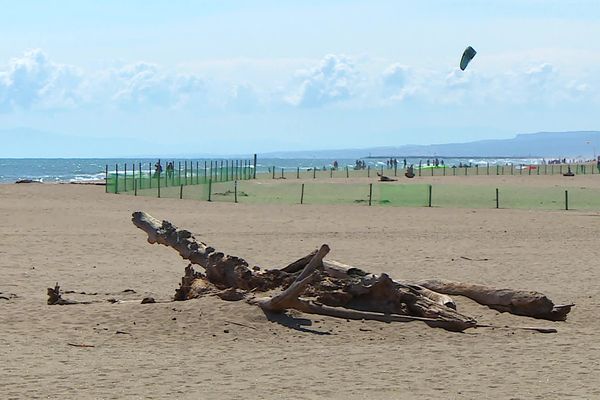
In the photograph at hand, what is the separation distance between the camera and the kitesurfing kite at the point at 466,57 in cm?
2008

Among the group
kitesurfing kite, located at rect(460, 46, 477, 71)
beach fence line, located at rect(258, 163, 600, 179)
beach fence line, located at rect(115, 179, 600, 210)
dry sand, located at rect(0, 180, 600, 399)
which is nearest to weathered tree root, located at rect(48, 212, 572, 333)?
dry sand, located at rect(0, 180, 600, 399)

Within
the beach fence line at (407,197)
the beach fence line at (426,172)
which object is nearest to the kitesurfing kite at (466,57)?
the beach fence line at (407,197)

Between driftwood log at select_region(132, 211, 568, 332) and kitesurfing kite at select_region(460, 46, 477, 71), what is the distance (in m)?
7.53

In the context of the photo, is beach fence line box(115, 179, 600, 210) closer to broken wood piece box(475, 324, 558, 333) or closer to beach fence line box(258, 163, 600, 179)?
broken wood piece box(475, 324, 558, 333)

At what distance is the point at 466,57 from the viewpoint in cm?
2017

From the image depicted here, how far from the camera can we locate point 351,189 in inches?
2058

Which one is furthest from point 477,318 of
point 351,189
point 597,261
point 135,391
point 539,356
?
point 351,189

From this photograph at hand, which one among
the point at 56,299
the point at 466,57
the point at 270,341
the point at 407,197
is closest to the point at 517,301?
the point at 270,341

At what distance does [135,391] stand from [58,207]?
28921mm

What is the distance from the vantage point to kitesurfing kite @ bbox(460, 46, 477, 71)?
65.9 feet

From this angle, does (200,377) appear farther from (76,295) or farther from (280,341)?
(76,295)

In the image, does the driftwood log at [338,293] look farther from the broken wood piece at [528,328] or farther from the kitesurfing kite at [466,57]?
the kitesurfing kite at [466,57]

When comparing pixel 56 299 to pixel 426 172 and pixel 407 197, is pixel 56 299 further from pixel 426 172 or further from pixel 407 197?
pixel 426 172

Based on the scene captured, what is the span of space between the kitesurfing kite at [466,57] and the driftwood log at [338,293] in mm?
7526
